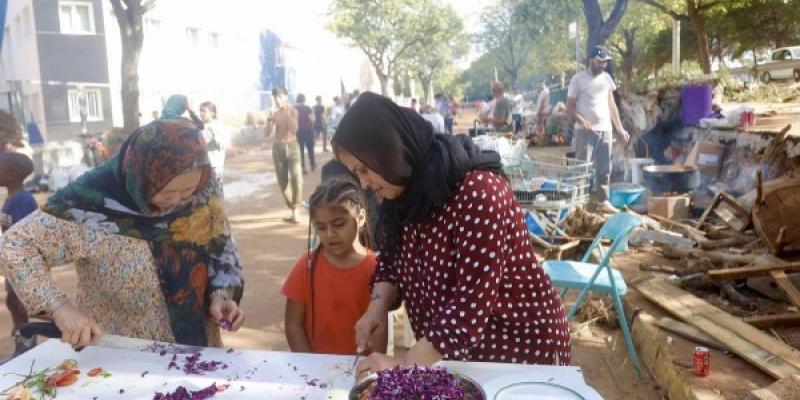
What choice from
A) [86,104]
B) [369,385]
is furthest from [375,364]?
[86,104]

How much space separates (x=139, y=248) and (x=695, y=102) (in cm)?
983

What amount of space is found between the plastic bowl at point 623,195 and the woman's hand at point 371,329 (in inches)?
251

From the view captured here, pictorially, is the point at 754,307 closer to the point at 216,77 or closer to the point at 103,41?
the point at 103,41

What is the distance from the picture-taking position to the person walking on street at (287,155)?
8.85 metres

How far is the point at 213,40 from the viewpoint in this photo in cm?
2681

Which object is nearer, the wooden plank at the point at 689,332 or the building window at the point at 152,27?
the wooden plank at the point at 689,332

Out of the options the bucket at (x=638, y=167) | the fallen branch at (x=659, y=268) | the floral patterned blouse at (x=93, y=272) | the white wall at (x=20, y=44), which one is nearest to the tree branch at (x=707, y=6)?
the bucket at (x=638, y=167)

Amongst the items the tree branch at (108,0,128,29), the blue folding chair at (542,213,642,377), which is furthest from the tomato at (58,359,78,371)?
the tree branch at (108,0,128,29)

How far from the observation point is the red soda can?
3.56m

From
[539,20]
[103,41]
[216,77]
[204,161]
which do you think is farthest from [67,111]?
[204,161]

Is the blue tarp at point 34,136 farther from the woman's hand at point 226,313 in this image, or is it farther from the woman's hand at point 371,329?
the woman's hand at point 371,329

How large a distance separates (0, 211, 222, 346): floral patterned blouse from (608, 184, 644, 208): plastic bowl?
258 inches

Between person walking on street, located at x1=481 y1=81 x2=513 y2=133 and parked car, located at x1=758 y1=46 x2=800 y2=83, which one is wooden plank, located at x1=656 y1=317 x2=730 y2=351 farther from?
parked car, located at x1=758 y1=46 x2=800 y2=83

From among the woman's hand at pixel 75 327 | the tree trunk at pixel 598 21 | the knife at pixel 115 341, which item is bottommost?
the knife at pixel 115 341
